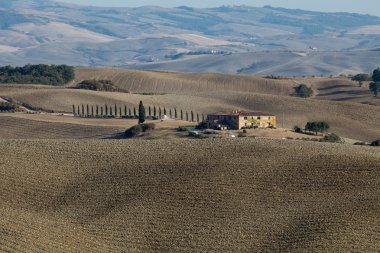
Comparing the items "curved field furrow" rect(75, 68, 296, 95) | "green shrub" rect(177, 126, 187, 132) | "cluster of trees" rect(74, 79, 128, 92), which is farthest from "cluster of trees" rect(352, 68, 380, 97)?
"green shrub" rect(177, 126, 187, 132)

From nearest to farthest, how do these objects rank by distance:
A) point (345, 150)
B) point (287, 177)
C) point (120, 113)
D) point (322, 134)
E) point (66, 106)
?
1. point (287, 177)
2. point (345, 150)
3. point (322, 134)
4. point (120, 113)
5. point (66, 106)

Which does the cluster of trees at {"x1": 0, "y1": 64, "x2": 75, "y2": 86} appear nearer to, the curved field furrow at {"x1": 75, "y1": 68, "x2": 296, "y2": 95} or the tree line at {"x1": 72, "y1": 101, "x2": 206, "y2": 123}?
the curved field furrow at {"x1": 75, "y1": 68, "x2": 296, "y2": 95}

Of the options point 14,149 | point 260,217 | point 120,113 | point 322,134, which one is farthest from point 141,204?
point 120,113

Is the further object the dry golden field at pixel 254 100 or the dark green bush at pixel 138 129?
the dry golden field at pixel 254 100

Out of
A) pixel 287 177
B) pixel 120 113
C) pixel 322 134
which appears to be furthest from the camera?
pixel 120 113

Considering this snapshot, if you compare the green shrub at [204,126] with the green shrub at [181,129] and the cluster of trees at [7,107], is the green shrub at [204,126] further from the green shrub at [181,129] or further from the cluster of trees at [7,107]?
the cluster of trees at [7,107]

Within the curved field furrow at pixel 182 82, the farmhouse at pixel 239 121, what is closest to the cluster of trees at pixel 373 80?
the curved field furrow at pixel 182 82

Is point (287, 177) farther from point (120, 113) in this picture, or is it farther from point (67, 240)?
point (120, 113)
